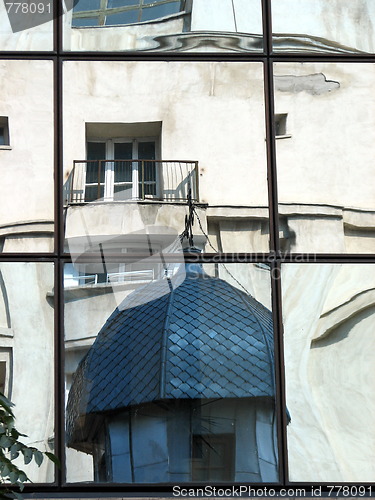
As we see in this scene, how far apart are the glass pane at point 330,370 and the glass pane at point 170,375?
188 mm

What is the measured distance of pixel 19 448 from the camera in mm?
7078

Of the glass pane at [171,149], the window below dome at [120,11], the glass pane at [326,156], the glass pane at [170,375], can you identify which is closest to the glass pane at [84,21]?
the window below dome at [120,11]

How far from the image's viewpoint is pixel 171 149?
9.79 m

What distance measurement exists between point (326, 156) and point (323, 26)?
1.24 metres

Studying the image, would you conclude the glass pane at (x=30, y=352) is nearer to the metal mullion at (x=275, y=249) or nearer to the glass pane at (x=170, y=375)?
the glass pane at (x=170, y=375)

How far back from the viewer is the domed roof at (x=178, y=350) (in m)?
9.27

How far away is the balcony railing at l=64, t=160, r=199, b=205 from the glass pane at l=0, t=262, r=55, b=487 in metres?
0.69

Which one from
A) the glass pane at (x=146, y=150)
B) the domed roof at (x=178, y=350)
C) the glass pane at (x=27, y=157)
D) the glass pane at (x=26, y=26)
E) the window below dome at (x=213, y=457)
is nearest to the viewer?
the window below dome at (x=213, y=457)

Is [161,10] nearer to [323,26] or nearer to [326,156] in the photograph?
[323,26]

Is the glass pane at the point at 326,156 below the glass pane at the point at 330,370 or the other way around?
the other way around

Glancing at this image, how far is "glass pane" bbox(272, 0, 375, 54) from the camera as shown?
1023cm

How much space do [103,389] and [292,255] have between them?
181 cm

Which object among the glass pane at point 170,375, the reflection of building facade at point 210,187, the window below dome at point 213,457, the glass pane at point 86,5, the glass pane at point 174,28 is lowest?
the window below dome at point 213,457

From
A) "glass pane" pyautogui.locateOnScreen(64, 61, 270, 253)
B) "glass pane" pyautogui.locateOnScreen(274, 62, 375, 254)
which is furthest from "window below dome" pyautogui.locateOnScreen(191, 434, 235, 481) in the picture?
"glass pane" pyautogui.locateOnScreen(274, 62, 375, 254)
